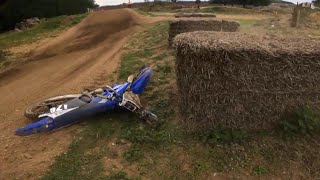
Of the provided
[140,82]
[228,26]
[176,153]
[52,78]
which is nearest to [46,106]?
[140,82]

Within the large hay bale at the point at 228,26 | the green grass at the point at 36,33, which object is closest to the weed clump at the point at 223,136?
the large hay bale at the point at 228,26

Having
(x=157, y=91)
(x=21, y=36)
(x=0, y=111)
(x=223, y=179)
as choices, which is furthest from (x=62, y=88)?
(x=21, y=36)

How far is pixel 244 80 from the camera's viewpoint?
726cm

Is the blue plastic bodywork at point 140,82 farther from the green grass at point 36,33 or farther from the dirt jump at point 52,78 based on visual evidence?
the green grass at point 36,33

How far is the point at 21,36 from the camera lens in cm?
2181

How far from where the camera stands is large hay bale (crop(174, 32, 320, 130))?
7160 mm

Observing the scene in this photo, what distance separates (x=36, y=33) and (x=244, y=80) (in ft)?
58.5

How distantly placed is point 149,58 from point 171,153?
6.31m

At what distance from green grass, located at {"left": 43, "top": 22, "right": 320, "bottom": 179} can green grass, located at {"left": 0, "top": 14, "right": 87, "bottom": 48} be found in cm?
1251

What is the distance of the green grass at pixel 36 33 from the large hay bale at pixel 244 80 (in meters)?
13.5

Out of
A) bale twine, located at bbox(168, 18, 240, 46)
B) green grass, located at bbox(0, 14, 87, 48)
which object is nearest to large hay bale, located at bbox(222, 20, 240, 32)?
Result: bale twine, located at bbox(168, 18, 240, 46)

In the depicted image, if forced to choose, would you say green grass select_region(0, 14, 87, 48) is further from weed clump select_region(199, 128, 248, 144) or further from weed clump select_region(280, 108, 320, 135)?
weed clump select_region(280, 108, 320, 135)

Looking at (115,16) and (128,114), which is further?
(115,16)

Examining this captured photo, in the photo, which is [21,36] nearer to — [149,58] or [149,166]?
[149,58]
